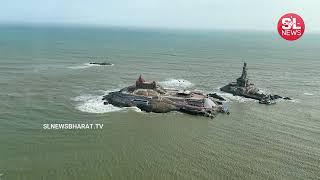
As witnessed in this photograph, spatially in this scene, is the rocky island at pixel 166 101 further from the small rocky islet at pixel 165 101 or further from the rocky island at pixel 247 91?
the rocky island at pixel 247 91

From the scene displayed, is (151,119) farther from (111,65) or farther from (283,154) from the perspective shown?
(111,65)

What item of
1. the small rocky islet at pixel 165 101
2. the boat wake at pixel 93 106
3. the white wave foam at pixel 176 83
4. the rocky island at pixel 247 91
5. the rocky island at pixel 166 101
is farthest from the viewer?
the white wave foam at pixel 176 83

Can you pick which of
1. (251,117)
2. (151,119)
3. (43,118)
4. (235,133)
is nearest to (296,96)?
(251,117)

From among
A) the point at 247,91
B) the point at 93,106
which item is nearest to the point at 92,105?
the point at 93,106

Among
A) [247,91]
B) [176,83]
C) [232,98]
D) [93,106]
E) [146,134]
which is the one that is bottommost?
[146,134]

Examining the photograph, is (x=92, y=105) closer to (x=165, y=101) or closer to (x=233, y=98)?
(x=165, y=101)

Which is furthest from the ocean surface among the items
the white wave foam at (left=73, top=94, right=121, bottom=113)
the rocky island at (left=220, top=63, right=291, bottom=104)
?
the rocky island at (left=220, top=63, right=291, bottom=104)

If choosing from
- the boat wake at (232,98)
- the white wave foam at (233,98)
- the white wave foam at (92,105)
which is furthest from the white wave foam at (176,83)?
the white wave foam at (92,105)

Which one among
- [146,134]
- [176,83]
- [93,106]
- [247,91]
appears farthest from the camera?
[176,83]
